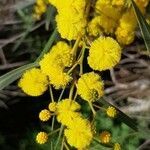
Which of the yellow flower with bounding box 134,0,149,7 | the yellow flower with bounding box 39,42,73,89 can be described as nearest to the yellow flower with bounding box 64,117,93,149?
the yellow flower with bounding box 39,42,73,89

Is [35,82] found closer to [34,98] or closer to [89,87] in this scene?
[89,87]

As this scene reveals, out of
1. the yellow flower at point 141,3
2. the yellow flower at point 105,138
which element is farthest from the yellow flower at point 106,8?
the yellow flower at point 105,138

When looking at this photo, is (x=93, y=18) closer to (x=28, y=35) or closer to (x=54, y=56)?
(x=54, y=56)

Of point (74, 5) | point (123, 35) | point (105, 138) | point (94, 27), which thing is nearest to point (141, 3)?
point (123, 35)

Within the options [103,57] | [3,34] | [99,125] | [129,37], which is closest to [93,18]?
[129,37]

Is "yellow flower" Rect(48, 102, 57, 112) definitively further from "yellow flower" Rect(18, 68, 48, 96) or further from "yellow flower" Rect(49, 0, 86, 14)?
"yellow flower" Rect(49, 0, 86, 14)

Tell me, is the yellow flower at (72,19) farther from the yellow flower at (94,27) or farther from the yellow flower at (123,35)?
the yellow flower at (123,35)
